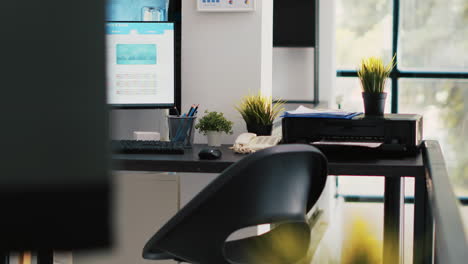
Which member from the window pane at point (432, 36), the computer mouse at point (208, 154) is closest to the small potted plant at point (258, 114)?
the computer mouse at point (208, 154)

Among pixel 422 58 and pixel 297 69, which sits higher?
pixel 422 58

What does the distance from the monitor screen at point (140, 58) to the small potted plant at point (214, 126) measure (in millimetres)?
225

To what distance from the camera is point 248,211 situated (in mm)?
1750

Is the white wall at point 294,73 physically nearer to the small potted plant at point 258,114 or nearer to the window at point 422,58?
the window at point 422,58

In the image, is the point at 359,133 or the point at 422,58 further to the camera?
the point at 422,58

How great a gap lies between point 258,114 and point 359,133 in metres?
0.49

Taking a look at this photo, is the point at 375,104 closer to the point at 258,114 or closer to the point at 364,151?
the point at 364,151

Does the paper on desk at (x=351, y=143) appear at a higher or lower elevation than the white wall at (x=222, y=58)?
lower

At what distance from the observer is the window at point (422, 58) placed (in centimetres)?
627

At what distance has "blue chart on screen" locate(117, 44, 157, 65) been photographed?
2.86 m

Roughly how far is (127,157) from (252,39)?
0.87m

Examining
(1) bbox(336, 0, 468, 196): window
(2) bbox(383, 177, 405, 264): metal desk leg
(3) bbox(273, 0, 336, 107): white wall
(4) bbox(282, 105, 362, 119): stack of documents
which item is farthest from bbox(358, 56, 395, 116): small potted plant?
(1) bbox(336, 0, 468, 196): window

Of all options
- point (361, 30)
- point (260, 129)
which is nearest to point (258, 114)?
point (260, 129)

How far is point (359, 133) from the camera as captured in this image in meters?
2.55
